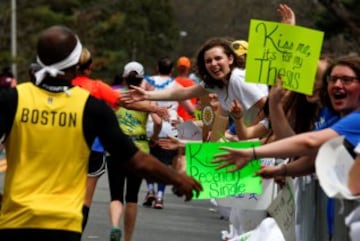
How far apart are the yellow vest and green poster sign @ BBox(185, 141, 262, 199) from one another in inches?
91.9

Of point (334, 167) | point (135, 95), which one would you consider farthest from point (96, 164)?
point (334, 167)

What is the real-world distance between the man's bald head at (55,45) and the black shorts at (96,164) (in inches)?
190

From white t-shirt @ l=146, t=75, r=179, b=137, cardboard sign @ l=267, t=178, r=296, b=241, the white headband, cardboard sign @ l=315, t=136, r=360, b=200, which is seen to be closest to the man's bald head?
the white headband

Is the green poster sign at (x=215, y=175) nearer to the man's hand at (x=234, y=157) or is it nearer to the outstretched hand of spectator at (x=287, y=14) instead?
the outstretched hand of spectator at (x=287, y=14)

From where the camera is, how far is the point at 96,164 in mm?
11531

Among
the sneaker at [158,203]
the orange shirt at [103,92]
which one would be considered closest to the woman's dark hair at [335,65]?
the orange shirt at [103,92]

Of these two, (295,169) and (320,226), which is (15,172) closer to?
(295,169)

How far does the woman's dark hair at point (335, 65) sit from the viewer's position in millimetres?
7461

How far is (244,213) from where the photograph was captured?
36.4ft

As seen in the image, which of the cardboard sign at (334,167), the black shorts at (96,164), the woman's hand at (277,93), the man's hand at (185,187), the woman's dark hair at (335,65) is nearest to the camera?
the man's hand at (185,187)

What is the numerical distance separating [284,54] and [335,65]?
880 millimetres

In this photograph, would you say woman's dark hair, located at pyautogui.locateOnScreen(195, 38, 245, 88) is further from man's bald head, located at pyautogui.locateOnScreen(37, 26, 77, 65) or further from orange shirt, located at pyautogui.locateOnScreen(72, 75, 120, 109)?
man's bald head, located at pyautogui.locateOnScreen(37, 26, 77, 65)

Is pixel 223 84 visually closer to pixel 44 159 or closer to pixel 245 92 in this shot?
pixel 245 92

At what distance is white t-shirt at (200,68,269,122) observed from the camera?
10133mm
